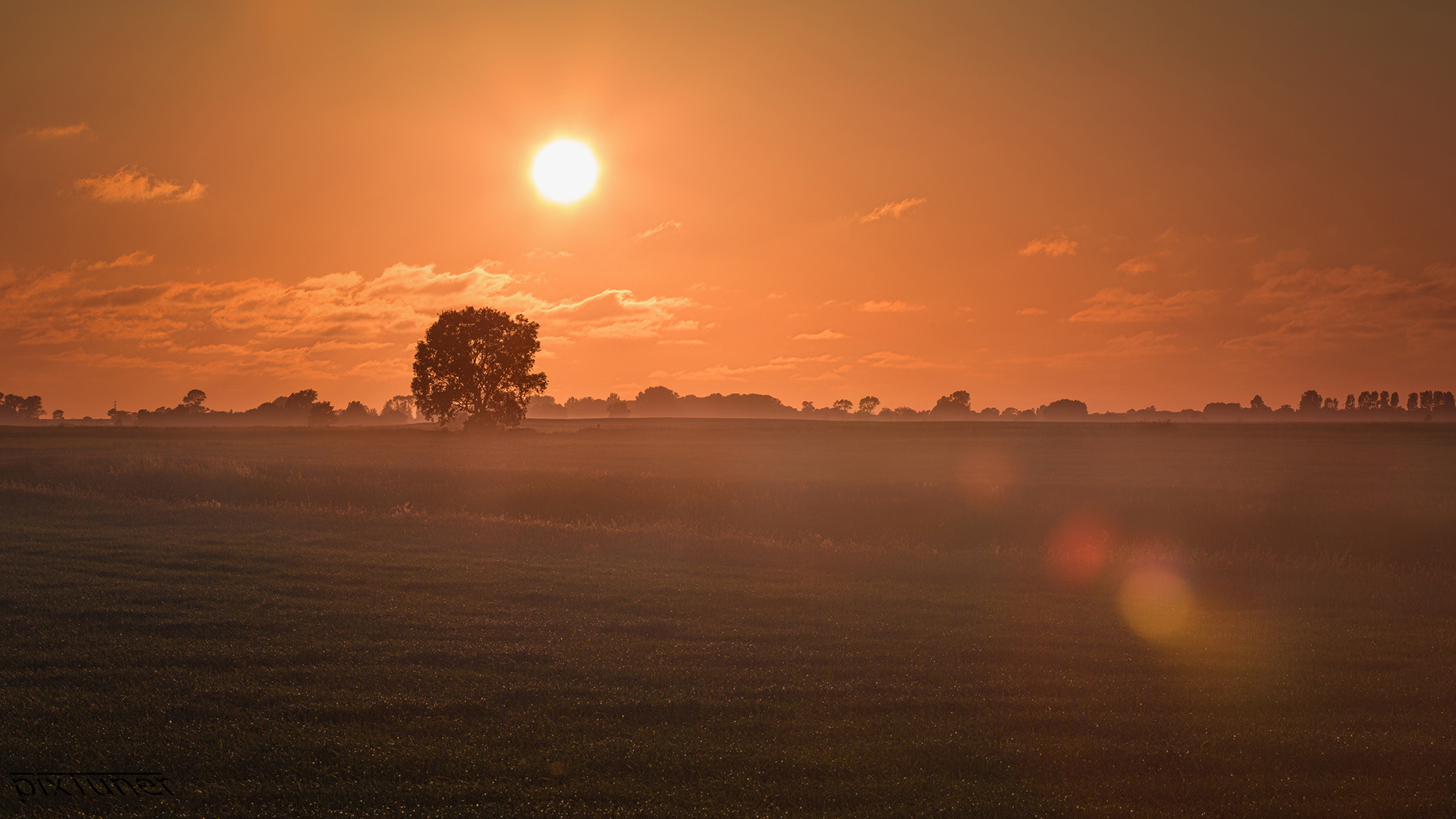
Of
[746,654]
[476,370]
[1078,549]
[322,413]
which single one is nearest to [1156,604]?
[1078,549]

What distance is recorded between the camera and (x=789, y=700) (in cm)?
1159

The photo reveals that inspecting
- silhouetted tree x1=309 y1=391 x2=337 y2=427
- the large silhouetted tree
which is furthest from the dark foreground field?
silhouetted tree x1=309 y1=391 x2=337 y2=427

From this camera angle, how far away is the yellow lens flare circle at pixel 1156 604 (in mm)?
16359

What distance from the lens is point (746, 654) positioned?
13781 mm

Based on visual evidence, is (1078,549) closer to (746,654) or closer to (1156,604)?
(1156,604)

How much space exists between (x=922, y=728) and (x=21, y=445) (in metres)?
79.2

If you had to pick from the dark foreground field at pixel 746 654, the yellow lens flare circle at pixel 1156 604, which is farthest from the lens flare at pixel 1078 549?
the yellow lens flare circle at pixel 1156 604

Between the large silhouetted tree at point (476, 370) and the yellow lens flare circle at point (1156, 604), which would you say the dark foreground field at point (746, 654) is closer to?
the yellow lens flare circle at point (1156, 604)

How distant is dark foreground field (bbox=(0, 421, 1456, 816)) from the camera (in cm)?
904

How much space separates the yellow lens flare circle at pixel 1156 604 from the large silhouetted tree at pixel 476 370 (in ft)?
238

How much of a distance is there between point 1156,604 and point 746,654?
431 inches

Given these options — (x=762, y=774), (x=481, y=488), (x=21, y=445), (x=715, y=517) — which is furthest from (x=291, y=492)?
(x=21, y=445)

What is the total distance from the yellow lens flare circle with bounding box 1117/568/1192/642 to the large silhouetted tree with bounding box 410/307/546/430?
72530 millimetres

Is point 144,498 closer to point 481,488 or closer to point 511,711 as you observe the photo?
point 481,488
